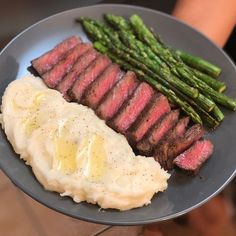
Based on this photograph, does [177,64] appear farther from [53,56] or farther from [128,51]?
[53,56]

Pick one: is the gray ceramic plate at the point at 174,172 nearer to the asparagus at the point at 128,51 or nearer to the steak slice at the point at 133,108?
the asparagus at the point at 128,51

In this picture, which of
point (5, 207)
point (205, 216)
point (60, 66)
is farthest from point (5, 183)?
point (205, 216)

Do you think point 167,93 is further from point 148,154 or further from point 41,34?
point 41,34

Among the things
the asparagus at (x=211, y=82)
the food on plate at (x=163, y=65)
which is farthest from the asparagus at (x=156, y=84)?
the asparagus at (x=211, y=82)

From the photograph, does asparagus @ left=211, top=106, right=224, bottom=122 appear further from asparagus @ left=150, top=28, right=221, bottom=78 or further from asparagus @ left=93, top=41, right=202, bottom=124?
asparagus @ left=150, top=28, right=221, bottom=78

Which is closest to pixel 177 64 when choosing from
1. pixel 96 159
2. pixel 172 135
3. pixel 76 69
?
pixel 172 135

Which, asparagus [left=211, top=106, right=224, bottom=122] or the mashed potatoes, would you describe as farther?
asparagus [left=211, top=106, right=224, bottom=122]

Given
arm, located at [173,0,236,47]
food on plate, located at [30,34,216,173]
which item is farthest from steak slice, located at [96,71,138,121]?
arm, located at [173,0,236,47]
